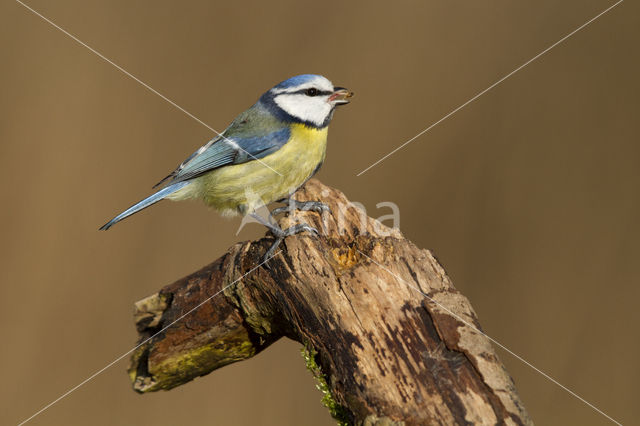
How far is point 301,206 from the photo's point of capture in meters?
2.39

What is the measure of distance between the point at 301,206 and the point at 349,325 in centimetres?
85

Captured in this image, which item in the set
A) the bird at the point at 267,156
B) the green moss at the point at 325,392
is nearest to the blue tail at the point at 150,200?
the bird at the point at 267,156

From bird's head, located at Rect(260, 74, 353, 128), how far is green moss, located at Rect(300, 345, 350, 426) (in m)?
1.16

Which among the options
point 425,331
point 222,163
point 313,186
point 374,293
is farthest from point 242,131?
point 425,331

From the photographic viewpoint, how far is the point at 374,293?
1707 millimetres

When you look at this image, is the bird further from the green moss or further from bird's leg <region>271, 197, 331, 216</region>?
the green moss

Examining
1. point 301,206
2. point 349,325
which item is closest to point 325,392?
point 349,325

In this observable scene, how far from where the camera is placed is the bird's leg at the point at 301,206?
2.29 m

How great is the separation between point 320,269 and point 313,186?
88 centimetres

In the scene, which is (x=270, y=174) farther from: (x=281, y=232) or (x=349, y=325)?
(x=349, y=325)

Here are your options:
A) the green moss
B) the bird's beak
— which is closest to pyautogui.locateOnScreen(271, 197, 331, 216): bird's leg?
the bird's beak

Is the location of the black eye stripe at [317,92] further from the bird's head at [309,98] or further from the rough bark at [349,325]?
the rough bark at [349,325]

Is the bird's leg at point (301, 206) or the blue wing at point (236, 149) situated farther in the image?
the blue wing at point (236, 149)

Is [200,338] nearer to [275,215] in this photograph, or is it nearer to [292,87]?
[275,215]
